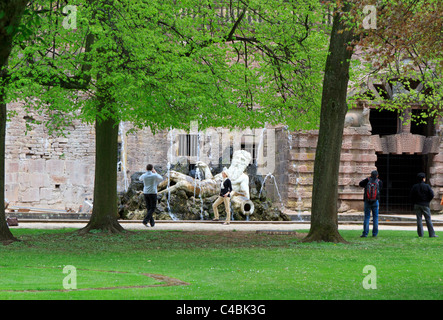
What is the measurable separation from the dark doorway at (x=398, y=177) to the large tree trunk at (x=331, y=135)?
18.9 metres

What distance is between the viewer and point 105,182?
19812 millimetres

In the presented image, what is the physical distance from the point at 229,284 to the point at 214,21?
37.8 feet

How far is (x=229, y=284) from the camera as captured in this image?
34.0 ft

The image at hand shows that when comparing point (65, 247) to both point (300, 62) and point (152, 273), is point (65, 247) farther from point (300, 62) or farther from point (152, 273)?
point (300, 62)

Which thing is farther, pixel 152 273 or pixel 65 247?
pixel 65 247

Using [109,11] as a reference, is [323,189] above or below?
below

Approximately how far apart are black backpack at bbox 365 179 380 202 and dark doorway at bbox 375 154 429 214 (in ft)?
53.3

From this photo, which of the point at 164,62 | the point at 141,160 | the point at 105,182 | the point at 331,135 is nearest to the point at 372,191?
the point at 331,135

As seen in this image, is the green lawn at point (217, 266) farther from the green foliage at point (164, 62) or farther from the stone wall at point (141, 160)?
the stone wall at point (141, 160)

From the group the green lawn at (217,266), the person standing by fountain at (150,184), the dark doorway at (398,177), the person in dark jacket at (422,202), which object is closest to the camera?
the green lawn at (217,266)

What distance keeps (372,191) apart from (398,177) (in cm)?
1756

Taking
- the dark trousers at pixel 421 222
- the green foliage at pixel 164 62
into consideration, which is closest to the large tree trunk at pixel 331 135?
the green foliage at pixel 164 62

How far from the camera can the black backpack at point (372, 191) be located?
20.1 metres
